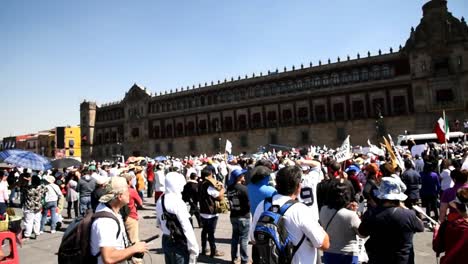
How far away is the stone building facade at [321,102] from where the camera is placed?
3503 cm

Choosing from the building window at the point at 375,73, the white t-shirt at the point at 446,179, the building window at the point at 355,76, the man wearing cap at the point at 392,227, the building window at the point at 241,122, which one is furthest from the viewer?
the building window at the point at 241,122

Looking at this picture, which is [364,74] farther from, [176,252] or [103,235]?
[103,235]

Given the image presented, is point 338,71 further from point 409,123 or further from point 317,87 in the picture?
point 409,123

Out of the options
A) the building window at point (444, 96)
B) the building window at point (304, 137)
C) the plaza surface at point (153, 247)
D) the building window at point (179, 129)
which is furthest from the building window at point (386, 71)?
the plaza surface at point (153, 247)

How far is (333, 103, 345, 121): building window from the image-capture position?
39938mm

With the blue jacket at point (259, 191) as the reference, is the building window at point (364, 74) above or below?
above

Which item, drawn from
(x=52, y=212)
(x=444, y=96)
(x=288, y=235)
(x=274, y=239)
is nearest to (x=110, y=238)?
(x=274, y=239)

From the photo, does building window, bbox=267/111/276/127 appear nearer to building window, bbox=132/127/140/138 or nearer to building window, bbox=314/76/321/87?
building window, bbox=314/76/321/87

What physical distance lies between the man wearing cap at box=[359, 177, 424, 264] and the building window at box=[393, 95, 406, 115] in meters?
36.8

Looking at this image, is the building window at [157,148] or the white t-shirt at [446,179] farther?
the building window at [157,148]

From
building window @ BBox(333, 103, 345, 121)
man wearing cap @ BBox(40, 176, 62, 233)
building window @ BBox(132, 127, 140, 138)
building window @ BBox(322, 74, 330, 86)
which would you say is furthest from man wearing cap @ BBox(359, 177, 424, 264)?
building window @ BBox(132, 127, 140, 138)

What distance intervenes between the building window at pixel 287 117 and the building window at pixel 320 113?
335cm

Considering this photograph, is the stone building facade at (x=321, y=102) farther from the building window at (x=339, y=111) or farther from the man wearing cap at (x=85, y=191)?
the man wearing cap at (x=85, y=191)

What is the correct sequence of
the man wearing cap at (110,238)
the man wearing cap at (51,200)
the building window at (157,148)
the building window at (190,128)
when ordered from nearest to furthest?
the man wearing cap at (110,238), the man wearing cap at (51,200), the building window at (190,128), the building window at (157,148)
